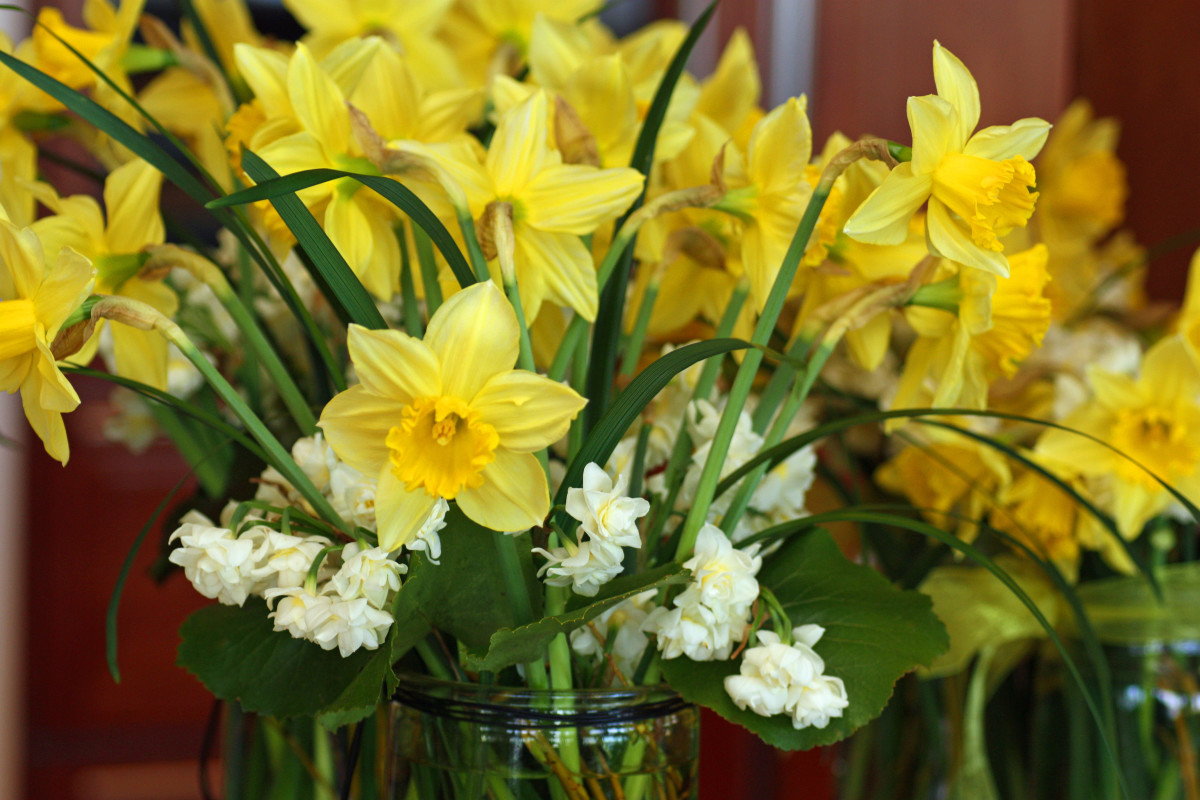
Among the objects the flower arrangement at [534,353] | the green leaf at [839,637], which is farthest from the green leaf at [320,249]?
the green leaf at [839,637]

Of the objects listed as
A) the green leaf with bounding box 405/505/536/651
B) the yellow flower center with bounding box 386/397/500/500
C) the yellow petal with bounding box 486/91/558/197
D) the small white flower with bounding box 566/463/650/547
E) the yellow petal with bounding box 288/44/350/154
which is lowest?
the green leaf with bounding box 405/505/536/651

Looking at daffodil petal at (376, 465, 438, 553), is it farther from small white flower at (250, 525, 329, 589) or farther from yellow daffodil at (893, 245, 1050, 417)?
yellow daffodil at (893, 245, 1050, 417)

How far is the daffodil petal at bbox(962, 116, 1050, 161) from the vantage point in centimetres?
40

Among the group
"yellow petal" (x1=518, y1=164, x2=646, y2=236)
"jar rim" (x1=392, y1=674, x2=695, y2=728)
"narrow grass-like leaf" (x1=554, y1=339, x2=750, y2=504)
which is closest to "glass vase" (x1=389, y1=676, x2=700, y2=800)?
"jar rim" (x1=392, y1=674, x2=695, y2=728)

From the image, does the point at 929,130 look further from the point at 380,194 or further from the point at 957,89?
the point at 380,194

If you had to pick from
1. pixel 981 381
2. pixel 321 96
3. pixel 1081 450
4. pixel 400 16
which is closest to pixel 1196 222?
pixel 1081 450

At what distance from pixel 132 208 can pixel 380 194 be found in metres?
0.18

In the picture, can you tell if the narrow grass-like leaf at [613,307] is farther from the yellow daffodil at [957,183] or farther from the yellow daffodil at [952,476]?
the yellow daffodil at [952,476]

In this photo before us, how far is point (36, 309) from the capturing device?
38 cm

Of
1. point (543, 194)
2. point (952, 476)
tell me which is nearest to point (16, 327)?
point (543, 194)

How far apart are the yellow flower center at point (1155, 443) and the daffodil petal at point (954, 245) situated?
0.31m

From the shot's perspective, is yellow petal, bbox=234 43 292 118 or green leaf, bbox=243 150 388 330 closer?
green leaf, bbox=243 150 388 330

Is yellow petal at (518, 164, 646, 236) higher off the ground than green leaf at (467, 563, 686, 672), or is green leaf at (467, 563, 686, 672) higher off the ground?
yellow petal at (518, 164, 646, 236)

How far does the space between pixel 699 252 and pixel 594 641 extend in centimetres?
22
